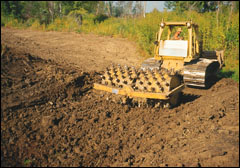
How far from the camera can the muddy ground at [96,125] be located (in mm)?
3910

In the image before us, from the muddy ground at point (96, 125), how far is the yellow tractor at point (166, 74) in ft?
1.52

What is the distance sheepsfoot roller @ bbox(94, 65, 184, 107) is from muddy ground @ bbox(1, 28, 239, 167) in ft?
0.76

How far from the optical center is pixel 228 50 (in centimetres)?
1069

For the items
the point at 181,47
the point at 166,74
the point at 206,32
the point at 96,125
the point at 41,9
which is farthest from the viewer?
the point at 41,9

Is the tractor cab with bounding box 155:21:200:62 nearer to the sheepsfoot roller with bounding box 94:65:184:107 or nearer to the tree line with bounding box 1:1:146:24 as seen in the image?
the sheepsfoot roller with bounding box 94:65:184:107

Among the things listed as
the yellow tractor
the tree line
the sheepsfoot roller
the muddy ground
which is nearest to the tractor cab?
the yellow tractor

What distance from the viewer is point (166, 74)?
5609 mm

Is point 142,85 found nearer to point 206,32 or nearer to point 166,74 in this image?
point 166,74

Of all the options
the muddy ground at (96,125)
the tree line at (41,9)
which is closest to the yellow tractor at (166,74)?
the muddy ground at (96,125)

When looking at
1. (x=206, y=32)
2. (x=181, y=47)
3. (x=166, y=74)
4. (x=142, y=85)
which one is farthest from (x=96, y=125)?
(x=206, y=32)

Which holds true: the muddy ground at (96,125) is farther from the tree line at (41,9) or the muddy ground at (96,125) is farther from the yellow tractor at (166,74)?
the tree line at (41,9)

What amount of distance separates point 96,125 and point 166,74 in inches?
75.3

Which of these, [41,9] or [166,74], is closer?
[166,74]

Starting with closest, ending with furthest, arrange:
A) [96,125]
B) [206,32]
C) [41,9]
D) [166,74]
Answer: [96,125] → [166,74] → [206,32] → [41,9]
